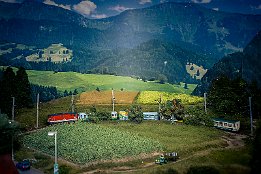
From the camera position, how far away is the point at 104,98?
124 meters

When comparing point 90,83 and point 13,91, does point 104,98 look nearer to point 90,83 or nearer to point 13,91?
point 13,91

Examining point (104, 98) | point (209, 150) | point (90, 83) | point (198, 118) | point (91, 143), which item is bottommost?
point (91, 143)

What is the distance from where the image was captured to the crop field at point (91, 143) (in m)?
60.3

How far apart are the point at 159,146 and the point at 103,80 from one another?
129155mm

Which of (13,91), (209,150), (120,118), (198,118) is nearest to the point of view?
(209,150)

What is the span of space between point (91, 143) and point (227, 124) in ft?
118

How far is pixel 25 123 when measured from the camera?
9138 centimetres

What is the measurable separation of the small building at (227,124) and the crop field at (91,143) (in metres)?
22.6

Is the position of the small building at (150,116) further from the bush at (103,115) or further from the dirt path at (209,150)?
the dirt path at (209,150)

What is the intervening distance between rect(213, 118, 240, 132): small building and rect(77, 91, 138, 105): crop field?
42.3 meters

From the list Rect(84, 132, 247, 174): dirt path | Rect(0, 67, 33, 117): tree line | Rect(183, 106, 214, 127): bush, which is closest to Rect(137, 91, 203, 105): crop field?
Rect(183, 106, 214, 127): bush

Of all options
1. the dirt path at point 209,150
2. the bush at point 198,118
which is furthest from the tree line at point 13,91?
the dirt path at point 209,150

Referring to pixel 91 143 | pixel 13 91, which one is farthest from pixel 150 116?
pixel 13 91

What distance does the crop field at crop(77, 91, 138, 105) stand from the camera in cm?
11956
